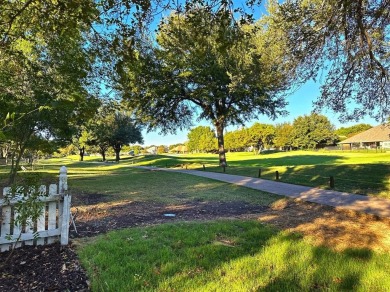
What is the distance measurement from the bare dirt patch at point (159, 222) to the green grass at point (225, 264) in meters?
0.35

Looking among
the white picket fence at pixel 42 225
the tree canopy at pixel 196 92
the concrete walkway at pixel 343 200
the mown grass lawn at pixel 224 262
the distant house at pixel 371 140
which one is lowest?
the concrete walkway at pixel 343 200

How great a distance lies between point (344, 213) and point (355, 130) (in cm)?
12842

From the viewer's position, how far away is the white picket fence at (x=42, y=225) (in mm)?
4371

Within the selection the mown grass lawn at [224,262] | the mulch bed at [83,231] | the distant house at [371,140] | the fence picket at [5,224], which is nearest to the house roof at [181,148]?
the distant house at [371,140]

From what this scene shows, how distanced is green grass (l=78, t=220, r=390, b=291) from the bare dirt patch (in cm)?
35

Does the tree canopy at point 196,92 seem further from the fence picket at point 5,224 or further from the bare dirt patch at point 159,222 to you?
the fence picket at point 5,224

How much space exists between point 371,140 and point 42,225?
76.5 metres

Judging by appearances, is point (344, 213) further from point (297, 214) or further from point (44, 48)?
point (44, 48)

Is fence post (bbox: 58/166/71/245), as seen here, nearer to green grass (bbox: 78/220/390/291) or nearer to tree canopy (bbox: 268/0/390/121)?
green grass (bbox: 78/220/390/291)

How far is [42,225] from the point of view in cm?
467

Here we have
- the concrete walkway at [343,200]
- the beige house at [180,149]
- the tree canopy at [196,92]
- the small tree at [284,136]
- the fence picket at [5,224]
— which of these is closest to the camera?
the fence picket at [5,224]

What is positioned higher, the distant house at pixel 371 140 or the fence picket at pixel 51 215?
the distant house at pixel 371 140

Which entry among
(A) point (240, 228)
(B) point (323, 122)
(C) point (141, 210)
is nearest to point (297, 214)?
(A) point (240, 228)

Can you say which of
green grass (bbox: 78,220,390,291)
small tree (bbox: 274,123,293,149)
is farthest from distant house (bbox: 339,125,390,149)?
green grass (bbox: 78,220,390,291)
